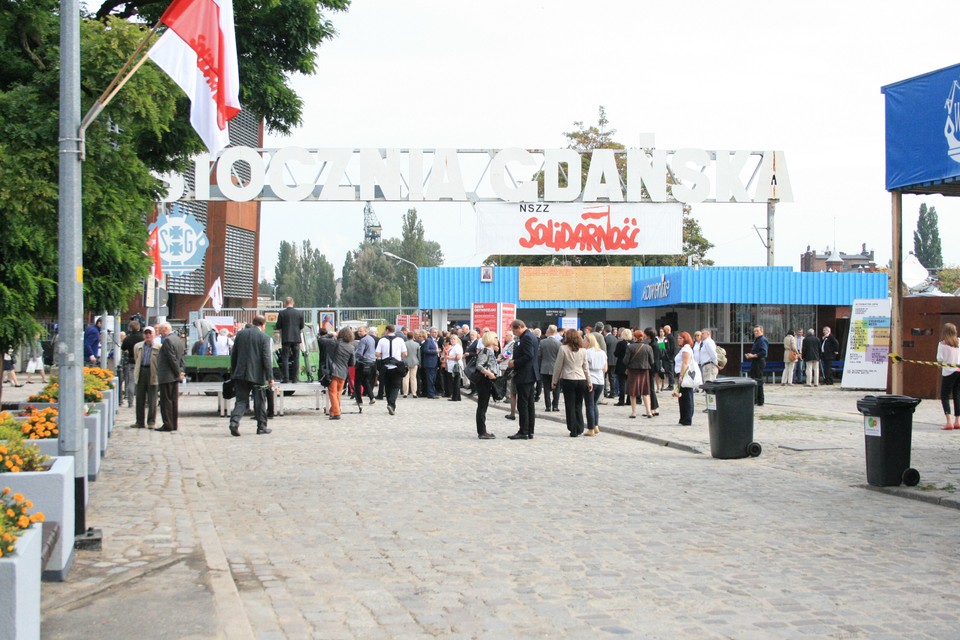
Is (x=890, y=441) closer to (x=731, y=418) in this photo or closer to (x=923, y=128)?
(x=731, y=418)

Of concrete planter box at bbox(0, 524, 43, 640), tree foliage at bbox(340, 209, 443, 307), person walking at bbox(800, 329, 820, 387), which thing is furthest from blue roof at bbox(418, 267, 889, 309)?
tree foliage at bbox(340, 209, 443, 307)

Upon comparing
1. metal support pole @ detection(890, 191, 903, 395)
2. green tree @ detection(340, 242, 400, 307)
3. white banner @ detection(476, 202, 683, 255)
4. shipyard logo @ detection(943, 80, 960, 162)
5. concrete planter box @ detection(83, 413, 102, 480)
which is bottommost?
concrete planter box @ detection(83, 413, 102, 480)

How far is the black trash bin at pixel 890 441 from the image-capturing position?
37.6 feet

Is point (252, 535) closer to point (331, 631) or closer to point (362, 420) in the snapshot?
point (331, 631)

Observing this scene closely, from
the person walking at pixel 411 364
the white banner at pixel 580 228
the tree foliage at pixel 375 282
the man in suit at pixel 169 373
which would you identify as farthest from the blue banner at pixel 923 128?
the tree foliage at pixel 375 282

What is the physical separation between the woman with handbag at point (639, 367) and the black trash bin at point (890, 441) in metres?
8.28

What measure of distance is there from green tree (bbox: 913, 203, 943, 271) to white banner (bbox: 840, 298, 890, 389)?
4649 inches

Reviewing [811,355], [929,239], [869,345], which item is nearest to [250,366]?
[869,345]

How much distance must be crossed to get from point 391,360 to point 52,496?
53.8 ft

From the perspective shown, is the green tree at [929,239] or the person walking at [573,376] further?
the green tree at [929,239]

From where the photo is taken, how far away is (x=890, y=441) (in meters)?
11.5

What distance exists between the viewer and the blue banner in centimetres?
1307

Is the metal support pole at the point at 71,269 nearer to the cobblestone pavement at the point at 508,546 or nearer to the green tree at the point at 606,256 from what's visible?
the cobblestone pavement at the point at 508,546

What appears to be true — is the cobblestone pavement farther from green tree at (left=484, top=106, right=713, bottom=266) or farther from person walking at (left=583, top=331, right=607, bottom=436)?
green tree at (left=484, top=106, right=713, bottom=266)
